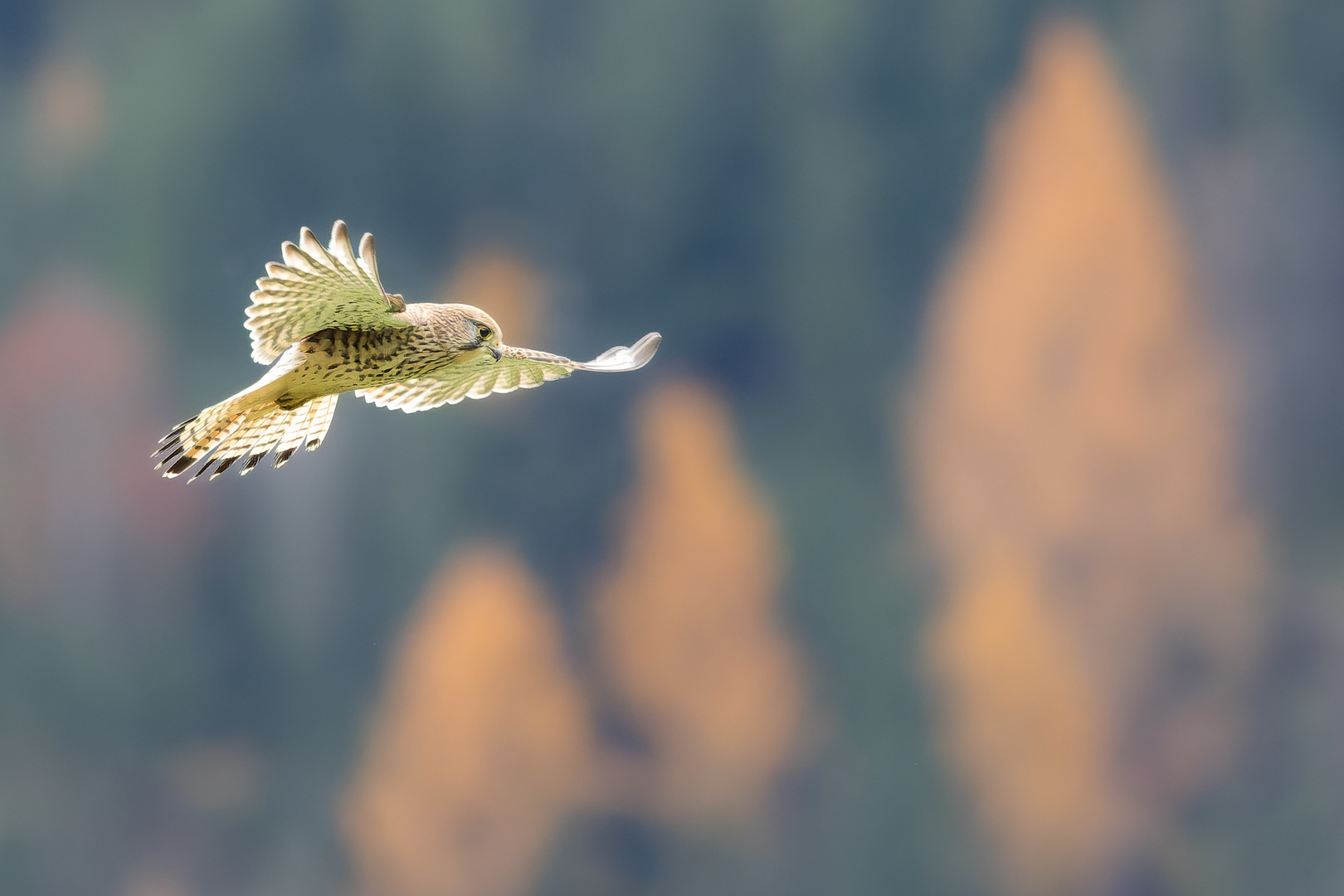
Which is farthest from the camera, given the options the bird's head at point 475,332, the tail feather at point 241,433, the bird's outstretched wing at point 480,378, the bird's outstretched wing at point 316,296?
the bird's outstretched wing at point 480,378

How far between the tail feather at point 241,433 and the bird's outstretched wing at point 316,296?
12cm

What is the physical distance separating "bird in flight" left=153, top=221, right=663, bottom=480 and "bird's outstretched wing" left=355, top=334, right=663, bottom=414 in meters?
0.01

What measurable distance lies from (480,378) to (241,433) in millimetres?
600

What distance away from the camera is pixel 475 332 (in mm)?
2607

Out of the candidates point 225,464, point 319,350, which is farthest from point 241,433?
point 319,350

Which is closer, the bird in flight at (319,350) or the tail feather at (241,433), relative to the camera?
the bird in flight at (319,350)

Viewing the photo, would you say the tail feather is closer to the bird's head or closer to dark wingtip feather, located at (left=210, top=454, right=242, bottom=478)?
dark wingtip feather, located at (left=210, top=454, right=242, bottom=478)

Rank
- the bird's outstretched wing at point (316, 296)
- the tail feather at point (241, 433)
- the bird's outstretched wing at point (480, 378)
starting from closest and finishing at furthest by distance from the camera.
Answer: the bird's outstretched wing at point (316, 296), the tail feather at point (241, 433), the bird's outstretched wing at point (480, 378)

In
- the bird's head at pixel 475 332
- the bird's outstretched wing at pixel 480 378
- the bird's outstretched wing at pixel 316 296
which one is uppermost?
the bird's outstretched wing at pixel 480 378

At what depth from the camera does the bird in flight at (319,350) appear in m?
2.30

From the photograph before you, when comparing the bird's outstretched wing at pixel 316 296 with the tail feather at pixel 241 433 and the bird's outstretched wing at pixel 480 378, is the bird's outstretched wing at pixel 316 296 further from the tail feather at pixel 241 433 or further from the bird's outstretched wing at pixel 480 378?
the bird's outstretched wing at pixel 480 378

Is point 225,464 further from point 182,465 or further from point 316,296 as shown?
point 316,296

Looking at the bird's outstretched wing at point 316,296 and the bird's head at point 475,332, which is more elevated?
the bird's head at point 475,332

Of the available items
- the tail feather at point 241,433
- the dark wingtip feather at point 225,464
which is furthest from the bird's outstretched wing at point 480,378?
the dark wingtip feather at point 225,464
